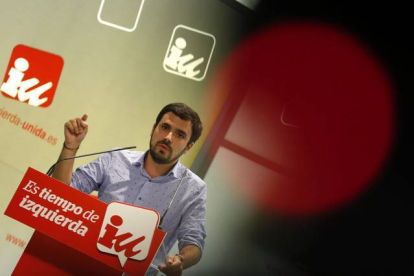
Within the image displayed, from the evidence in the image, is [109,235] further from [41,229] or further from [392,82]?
[392,82]

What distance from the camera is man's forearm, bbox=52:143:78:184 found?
1899 mm

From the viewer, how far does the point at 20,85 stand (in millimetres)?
2031

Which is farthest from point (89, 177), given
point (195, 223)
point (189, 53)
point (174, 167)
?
point (189, 53)

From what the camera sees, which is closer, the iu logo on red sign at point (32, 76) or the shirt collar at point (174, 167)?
the shirt collar at point (174, 167)

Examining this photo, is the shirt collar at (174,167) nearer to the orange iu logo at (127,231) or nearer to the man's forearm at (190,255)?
the orange iu logo at (127,231)

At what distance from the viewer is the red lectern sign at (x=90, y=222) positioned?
183 centimetres

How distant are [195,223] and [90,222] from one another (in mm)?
423

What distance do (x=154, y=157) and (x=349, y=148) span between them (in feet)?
2.59

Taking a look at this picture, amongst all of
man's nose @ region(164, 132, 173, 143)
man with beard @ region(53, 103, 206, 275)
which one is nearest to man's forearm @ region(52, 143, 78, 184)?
man with beard @ region(53, 103, 206, 275)

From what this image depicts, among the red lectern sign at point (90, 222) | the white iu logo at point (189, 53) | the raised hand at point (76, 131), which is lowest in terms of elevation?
the red lectern sign at point (90, 222)

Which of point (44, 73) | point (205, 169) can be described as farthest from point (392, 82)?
point (44, 73)

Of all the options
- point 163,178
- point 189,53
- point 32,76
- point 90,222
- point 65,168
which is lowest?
point 90,222

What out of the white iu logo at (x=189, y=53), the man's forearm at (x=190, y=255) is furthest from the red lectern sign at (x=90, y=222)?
the white iu logo at (x=189, y=53)

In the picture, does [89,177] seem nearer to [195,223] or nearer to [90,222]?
[90,222]
